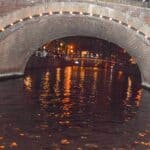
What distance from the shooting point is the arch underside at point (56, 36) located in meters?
33.8

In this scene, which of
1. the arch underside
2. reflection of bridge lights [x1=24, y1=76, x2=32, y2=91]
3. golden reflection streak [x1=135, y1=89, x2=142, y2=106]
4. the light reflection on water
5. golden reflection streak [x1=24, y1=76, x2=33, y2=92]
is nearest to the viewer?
the light reflection on water

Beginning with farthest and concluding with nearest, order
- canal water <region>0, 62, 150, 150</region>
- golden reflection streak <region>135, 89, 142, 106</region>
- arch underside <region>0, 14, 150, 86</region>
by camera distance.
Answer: arch underside <region>0, 14, 150, 86</region> → golden reflection streak <region>135, 89, 142, 106</region> → canal water <region>0, 62, 150, 150</region>

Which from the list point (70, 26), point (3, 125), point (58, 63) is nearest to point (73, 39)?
point (58, 63)

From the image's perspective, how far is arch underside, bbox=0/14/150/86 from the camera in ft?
111

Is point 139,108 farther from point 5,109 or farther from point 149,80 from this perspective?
point 149,80

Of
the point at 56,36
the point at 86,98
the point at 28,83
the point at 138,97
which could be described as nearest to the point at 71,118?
the point at 86,98

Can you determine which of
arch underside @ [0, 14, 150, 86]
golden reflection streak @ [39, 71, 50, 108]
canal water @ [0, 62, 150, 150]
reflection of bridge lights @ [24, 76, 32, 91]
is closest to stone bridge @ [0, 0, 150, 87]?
arch underside @ [0, 14, 150, 86]

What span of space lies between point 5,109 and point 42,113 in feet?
6.30

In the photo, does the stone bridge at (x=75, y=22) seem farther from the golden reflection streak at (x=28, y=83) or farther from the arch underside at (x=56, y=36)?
the golden reflection streak at (x=28, y=83)

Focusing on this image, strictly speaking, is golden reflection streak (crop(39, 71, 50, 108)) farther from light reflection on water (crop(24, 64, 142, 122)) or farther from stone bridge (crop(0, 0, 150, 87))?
stone bridge (crop(0, 0, 150, 87))

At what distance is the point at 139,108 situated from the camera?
2625 cm

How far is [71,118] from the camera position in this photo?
21750 millimetres

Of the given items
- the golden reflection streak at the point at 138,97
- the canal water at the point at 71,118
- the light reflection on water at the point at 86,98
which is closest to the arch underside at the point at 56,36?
the light reflection on water at the point at 86,98

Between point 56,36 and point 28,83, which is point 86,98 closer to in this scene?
point 28,83
